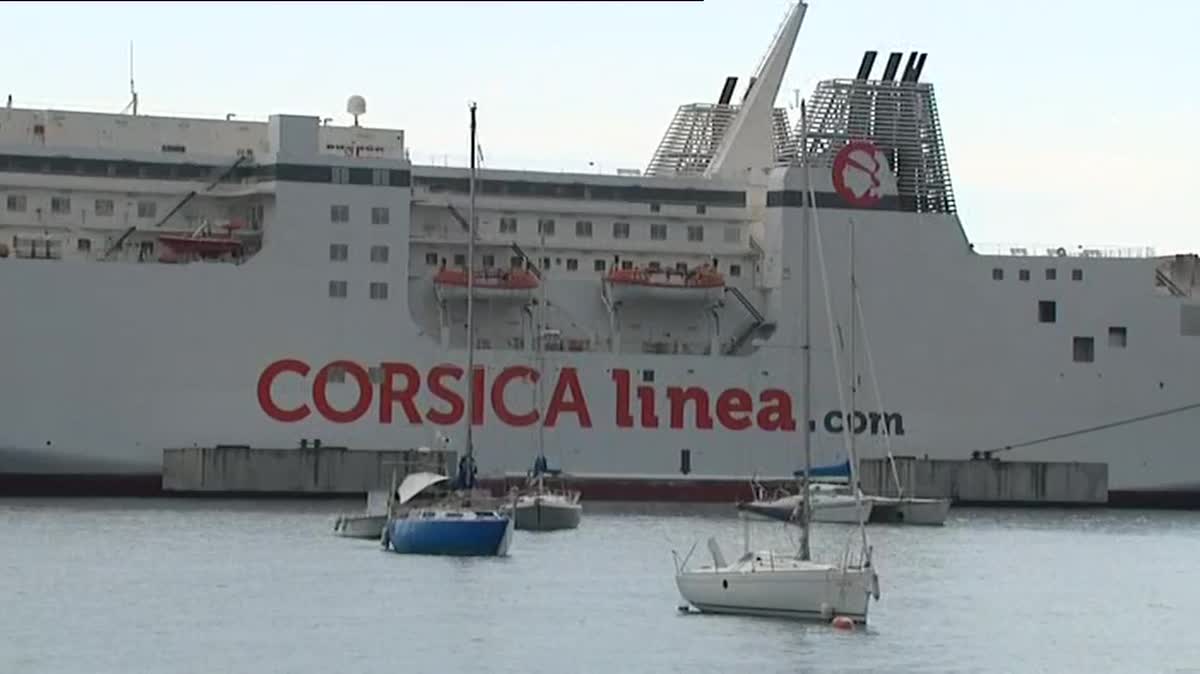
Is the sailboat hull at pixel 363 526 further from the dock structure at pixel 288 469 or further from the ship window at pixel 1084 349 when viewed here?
the ship window at pixel 1084 349

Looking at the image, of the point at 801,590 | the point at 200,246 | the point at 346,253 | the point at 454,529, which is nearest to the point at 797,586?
the point at 801,590

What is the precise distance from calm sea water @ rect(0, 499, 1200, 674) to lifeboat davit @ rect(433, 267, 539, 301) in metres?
6.63

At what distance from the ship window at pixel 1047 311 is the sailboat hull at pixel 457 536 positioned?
70.2 ft

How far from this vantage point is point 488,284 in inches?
2099

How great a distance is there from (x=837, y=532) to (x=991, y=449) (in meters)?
9.70

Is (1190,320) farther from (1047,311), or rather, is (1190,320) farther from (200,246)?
(200,246)

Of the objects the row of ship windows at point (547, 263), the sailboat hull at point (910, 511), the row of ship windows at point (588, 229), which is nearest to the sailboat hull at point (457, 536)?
the sailboat hull at point (910, 511)

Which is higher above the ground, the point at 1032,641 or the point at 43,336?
the point at 43,336

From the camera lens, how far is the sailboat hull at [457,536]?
37750mm

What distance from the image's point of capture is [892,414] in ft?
184

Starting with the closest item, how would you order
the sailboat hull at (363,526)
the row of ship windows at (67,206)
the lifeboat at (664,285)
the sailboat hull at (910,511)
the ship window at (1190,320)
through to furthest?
the sailboat hull at (363,526)
the sailboat hull at (910,511)
the row of ship windows at (67,206)
the lifeboat at (664,285)
the ship window at (1190,320)

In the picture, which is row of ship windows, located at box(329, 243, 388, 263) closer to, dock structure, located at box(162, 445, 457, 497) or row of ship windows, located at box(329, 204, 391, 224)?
row of ship windows, located at box(329, 204, 391, 224)

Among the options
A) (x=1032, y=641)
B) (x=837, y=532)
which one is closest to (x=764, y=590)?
(x=1032, y=641)

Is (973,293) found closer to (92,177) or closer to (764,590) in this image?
(92,177)
